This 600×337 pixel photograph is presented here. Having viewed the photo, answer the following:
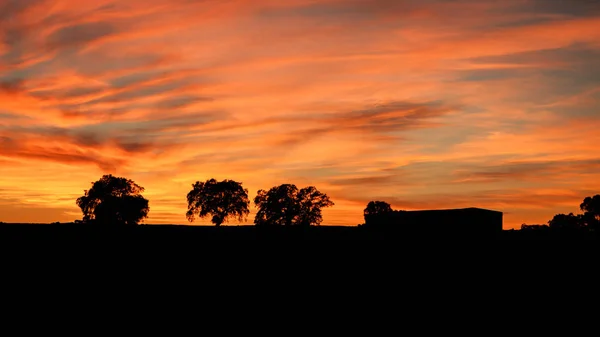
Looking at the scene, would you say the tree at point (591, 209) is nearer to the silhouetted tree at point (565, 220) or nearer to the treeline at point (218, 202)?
the silhouetted tree at point (565, 220)

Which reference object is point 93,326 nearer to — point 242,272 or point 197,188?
point 242,272

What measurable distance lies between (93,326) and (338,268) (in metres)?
6.64

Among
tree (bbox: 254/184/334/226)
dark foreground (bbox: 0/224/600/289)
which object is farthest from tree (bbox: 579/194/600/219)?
dark foreground (bbox: 0/224/600/289)

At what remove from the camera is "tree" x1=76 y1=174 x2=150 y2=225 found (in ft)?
339

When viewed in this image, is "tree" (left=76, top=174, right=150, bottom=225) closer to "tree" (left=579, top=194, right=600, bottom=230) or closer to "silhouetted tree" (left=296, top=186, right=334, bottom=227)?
"silhouetted tree" (left=296, top=186, right=334, bottom=227)

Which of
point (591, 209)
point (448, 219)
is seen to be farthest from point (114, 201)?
point (591, 209)

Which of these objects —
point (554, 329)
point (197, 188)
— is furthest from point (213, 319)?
point (197, 188)

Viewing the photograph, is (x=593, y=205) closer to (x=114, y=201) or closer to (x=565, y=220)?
(x=565, y=220)

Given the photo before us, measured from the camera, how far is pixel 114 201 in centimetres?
10481

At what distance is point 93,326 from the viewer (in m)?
13.3

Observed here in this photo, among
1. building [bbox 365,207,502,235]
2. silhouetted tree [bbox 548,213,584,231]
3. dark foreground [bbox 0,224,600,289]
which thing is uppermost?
silhouetted tree [bbox 548,213,584,231]

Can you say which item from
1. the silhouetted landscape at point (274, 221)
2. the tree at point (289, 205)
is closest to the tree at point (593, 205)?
the silhouetted landscape at point (274, 221)

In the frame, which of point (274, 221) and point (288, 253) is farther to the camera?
point (274, 221)

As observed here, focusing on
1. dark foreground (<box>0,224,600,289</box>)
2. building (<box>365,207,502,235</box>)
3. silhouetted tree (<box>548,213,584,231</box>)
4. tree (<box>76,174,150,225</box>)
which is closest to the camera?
dark foreground (<box>0,224,600,289</box>)
